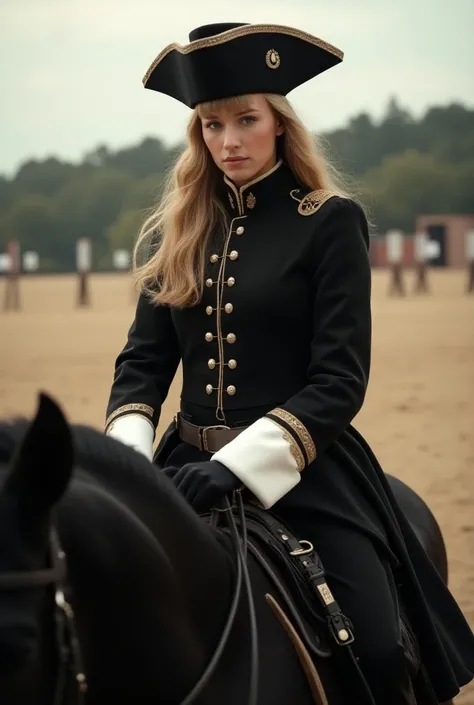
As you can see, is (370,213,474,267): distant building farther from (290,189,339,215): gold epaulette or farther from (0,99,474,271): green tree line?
(290,189,339,215): gold epaulette

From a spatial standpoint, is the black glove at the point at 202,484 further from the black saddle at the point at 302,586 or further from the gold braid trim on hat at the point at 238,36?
the gold braid trim on hat at the point at 238,36

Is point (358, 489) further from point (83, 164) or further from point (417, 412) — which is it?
point (83, 164)

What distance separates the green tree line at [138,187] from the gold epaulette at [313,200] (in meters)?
39.9

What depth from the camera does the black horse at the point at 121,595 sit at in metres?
1.30

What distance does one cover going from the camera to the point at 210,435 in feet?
7.49

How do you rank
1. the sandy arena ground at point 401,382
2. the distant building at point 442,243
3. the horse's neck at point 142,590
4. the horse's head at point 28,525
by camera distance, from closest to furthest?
1. the horse's head at point 28,525
2. the horse's neck at point 142,590
3. the sandy arena ground at point 401,382
4. the distant building at point 442,243

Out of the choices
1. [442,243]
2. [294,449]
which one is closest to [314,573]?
[294,449]

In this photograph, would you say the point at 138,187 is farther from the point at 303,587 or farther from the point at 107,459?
the point at 107,459

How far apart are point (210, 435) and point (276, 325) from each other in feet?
0.81

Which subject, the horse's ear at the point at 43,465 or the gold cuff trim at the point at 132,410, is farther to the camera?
the gold cuff trim at the point at 132,410

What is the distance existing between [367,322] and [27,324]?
64.1 feet

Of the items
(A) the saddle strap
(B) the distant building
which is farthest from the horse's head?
(B) the distant building

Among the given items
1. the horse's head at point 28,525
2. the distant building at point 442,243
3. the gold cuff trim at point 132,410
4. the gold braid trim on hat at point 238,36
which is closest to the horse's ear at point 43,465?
the horse's head at point 28,525

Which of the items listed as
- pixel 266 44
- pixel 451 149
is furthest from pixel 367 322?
pixel 451 149
